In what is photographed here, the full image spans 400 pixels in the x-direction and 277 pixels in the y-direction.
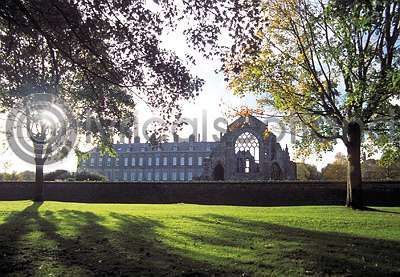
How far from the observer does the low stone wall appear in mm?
25641

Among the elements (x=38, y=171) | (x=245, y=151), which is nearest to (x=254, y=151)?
(x=245, y=151)

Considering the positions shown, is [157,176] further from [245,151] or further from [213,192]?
[213,192]

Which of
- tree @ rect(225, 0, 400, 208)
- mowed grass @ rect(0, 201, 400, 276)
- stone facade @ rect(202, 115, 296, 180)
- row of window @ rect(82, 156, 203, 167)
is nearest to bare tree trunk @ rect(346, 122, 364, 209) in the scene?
tree @ rect(225, 0, 400, 208)

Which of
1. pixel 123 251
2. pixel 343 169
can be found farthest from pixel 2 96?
pixel 343 169

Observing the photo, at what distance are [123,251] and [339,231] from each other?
567 centimetres

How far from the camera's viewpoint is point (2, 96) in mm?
13234

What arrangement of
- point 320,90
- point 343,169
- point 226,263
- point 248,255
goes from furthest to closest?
point 343,169, point 320,90, point 248,255, point 226,263

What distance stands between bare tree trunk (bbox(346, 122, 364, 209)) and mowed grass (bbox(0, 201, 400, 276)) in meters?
7.01

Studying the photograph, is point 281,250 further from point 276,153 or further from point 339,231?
point 276,153

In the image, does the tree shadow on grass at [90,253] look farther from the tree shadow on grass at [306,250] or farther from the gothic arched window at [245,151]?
the gothic arched window at [245,151]

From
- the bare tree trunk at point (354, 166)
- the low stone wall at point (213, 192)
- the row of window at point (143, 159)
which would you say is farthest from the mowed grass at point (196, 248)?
the row of window at point (143, 159)

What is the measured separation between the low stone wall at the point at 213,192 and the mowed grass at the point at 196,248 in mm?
13610

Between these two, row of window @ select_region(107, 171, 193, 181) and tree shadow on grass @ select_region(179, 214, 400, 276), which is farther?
row of window @ select_region(107, 171, 193, 181)

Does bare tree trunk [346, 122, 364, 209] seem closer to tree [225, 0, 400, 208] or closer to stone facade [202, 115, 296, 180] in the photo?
tree [225, 0, 400, 208]
